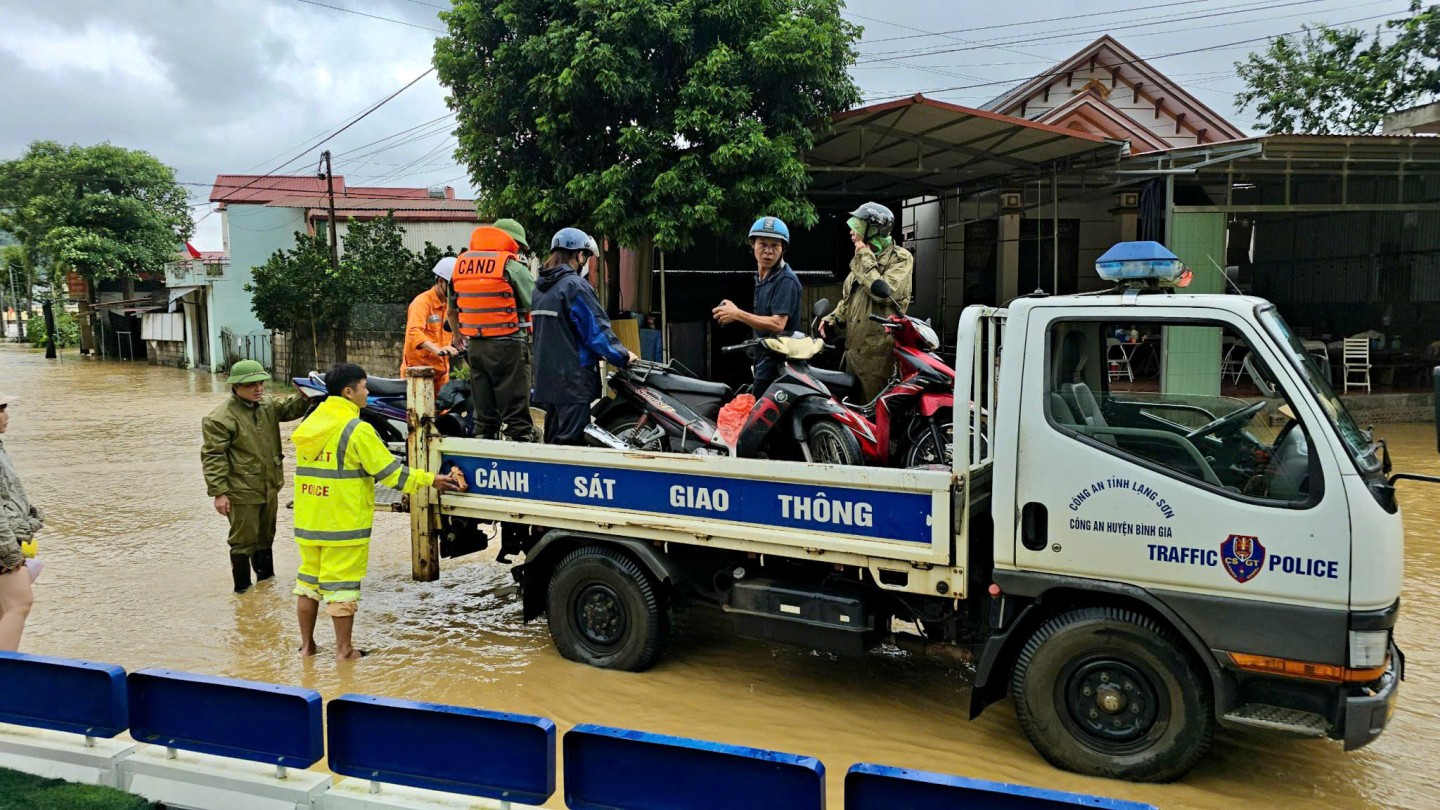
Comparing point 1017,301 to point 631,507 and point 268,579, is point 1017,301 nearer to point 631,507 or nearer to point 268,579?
point 631,507

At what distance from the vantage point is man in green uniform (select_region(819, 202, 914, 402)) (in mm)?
5637

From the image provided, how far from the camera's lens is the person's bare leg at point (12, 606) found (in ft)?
15.6

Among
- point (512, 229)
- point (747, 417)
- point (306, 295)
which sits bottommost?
point (747, 417)

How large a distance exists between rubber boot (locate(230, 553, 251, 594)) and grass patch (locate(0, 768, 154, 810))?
3567 millimetres

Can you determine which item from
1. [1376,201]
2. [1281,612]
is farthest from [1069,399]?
[1376,201]

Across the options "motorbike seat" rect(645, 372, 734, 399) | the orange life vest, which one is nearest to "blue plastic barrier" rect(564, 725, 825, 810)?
"motorbike seat" rect(645, 372, 734, 399)

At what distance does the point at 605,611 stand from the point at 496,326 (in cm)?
215

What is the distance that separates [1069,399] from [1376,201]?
53.6 feet

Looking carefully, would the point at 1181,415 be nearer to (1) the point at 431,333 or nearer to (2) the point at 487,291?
(2) the point at 487,291

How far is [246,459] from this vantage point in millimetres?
6977

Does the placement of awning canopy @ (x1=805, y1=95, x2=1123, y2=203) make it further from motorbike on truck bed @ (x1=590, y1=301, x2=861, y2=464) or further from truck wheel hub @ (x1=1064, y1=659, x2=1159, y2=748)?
truck wheel hub @ (x1=1064, y1=659, x2=1159, y2=748)

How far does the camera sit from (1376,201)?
16.7 meters

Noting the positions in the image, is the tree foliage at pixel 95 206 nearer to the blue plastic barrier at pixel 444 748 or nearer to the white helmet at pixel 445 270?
the white helmet at pixel 445 270

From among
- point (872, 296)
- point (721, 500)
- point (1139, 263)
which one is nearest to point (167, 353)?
point (872, 296)
